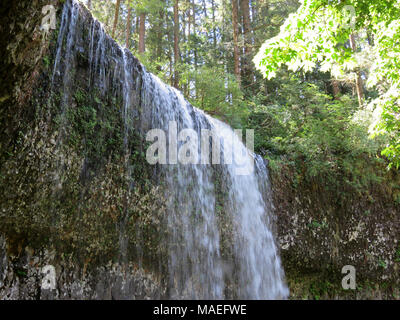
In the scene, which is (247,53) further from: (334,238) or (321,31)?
(321,31)

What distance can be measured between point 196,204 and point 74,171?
2.62 m

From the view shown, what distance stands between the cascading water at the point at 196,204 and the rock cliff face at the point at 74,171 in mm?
40

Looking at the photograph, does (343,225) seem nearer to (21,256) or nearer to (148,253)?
(148,253)

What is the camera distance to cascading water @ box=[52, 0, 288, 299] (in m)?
5.23

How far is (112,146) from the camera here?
5.01 metres

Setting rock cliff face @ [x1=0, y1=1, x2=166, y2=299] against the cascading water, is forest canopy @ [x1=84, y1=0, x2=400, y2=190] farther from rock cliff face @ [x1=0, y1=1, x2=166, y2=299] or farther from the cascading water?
rock cliff face @ [x1=0, y1=1, x2=166, y2=299]

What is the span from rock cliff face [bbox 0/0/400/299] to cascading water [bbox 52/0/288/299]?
4 centimetres

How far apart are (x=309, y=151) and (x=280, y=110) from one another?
2.50 m

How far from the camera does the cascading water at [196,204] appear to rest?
17.2ft

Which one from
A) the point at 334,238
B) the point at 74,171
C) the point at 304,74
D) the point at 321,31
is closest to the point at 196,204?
the point at 74,171

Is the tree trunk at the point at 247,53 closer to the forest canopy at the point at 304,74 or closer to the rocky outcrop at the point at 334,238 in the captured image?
the forest canopy at the point at 304,74

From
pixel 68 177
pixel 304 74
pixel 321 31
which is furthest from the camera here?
pixel 304 74

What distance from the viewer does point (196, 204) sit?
6.14 m

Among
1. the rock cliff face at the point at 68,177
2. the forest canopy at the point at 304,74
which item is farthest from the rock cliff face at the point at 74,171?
the forest canopy at the point at 304,74
